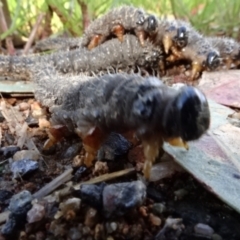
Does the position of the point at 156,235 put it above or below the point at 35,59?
below

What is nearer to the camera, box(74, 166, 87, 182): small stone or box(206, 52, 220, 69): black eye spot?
box(74, 166, 87, 182): small stone

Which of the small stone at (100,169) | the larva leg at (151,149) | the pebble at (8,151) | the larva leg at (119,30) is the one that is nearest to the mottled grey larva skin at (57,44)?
the larva leg at (119,30)

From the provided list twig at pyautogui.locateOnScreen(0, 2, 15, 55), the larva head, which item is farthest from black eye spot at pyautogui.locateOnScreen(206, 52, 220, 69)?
twig at pyautogui.locateOnScreen(0, 2, 15, 55)

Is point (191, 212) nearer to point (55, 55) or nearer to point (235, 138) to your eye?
point (235, 138)

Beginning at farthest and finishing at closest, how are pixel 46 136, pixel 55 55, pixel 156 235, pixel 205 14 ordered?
pixel 205 14 < pixel 55 55 < pixel 46 136 < pixel 156 235

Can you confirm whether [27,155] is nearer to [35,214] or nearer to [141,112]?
[35,214]

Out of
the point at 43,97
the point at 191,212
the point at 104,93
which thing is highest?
the point at 104,93

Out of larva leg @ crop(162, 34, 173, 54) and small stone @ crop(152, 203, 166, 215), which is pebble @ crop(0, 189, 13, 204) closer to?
small stone @ crop(152, 203, 166, 215)

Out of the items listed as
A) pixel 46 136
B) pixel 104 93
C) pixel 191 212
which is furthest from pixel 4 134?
pixel 191 212
